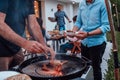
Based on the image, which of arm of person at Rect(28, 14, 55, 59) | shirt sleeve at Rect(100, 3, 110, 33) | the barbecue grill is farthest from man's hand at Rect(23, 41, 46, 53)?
shirt sleeve at Rect(100, 3, 110, 33)

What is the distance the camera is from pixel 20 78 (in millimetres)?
3227

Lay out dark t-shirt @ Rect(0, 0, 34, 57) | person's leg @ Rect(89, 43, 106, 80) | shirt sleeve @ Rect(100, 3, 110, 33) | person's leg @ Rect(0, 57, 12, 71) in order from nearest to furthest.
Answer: dark t-shirt @ Rect(0, 0, 34, 57) < person's leg @ Rect(0, 57, 12, 71) < shirt sleeve @ Rect(100, 3, 110, 33) < person's leg @ Rect(89, 43, 106, 80)

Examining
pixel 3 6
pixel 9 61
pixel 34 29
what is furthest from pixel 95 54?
pixel 3 6

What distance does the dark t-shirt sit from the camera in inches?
158

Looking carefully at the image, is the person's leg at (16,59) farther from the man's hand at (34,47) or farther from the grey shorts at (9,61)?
the man's hand at (34,47)

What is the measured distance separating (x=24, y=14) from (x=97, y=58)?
5.63ft

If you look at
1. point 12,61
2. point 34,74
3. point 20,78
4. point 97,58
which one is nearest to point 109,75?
point 97,58

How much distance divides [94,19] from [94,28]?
140 mm

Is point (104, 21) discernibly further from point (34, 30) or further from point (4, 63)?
point (4, 63)

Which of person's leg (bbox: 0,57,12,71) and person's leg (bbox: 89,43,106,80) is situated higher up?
person's leg (bbox: 0,57,12,71)

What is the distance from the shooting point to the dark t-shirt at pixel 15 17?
158 inches

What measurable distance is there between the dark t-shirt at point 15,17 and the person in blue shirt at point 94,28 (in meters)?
1.24

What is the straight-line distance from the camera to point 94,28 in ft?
17.8

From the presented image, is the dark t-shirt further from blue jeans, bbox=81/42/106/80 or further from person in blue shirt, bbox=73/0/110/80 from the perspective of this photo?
blue jeans, bbox=81/42/106/80
